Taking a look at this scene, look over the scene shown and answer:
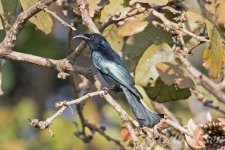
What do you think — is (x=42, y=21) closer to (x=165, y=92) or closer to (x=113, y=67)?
(x=113, y=67)

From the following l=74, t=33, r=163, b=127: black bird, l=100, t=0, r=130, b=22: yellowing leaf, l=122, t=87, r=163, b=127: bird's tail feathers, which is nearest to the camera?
l=122, t=87, r=163, b=127: bird's tail feathers

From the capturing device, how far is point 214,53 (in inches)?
117

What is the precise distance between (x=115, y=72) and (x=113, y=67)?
1.5 inches

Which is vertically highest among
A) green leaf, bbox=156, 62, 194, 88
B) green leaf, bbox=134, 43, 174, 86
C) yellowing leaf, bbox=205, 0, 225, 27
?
yellowing leaf, bbox=205, 0, 225, 27

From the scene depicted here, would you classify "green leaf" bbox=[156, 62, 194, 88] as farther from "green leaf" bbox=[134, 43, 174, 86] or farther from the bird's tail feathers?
the bird's tail feathers

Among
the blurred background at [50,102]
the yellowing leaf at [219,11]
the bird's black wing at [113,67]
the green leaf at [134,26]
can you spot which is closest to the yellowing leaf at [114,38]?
the blurred background at [50,102]

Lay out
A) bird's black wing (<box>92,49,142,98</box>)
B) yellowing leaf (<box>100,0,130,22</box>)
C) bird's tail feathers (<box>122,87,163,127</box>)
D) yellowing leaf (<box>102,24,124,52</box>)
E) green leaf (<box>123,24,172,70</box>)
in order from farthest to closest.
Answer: yellowing leaf (<box>102,24,124,52</box>)
green leaf (<box>123,24,172,70</box>)
yellowing leaf (<box>100,0,130,22</box>)
bird's black wing (<box>92,49,142,98</box>)
bird's tail feathers (<box>122,87,163,127</box>)

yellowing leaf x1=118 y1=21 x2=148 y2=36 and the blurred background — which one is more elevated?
yellowing leaf x1=118 y1=21 x2=148 y2=36

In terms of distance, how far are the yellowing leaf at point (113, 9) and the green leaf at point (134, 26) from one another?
21 cm

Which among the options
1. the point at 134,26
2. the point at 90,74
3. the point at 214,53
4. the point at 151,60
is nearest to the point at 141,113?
the point at 90,74

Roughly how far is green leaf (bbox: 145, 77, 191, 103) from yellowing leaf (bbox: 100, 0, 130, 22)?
441 mm

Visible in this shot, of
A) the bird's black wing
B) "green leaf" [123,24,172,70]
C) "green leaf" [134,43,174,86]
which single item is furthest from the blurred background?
the bird's black wing

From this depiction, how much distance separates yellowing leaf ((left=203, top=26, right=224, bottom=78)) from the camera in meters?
2.93

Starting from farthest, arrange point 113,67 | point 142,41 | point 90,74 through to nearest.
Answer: point 142,41, point 113,67, point 90,74
